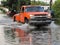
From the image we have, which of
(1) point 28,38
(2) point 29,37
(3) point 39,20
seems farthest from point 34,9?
(1) point 28,38

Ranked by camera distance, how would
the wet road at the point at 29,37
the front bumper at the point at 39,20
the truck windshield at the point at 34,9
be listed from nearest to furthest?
the wet road at the point at 29,37 → the front bumper at the point at 39,20 → the truck windshield at the point at 34,9

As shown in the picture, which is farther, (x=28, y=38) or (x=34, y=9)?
(x=34, y=9)

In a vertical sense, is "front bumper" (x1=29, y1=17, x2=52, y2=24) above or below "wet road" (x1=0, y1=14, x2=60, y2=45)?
below

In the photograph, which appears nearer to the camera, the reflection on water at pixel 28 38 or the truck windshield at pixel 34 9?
the reflection on water at pixel 28 38

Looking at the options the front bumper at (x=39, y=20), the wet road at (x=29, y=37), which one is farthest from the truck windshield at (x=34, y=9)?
the wet road at (x=29, y=37)

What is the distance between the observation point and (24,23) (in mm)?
25203

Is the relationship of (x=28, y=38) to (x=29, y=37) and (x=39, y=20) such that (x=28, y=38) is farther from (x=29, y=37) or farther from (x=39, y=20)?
(x=39, y=20)

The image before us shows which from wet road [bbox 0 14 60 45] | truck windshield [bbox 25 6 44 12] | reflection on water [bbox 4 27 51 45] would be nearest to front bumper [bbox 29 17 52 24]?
truck windshield [bbox 25 6 44 12]

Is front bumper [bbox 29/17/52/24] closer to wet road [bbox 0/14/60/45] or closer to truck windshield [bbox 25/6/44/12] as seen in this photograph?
truck windshield [bbox 25/6/44/12]

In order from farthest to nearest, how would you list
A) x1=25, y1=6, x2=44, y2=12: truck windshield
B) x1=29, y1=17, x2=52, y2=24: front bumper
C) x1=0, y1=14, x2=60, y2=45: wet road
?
1. x1=25, y1=6, x2=44, y2=12: truck windshield
2. x1=29, y1=17, x2=52, y2=24: front bumper
3. x1=0, y1=14, x2=60, y2=45: wet road

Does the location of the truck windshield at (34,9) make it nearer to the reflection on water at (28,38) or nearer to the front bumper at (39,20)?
the front bumper at (39,20)

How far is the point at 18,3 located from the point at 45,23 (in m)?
21.0

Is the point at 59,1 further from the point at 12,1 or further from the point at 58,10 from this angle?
the point at 12,1

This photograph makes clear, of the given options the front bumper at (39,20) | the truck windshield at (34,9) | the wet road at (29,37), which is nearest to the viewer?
the wet road at (29,37)
